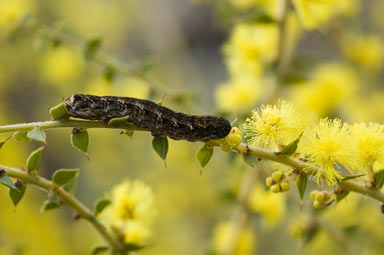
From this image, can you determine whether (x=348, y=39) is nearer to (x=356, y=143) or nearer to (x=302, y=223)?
(x=302, y=223)

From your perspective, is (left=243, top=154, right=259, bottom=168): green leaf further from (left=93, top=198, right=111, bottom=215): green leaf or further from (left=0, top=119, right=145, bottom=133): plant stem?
(left=93, top=198, right=111, bottom=215): green leaf

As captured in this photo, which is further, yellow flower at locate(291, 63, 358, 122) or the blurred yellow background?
yellow flower at locate(291, 63, 358, 122)

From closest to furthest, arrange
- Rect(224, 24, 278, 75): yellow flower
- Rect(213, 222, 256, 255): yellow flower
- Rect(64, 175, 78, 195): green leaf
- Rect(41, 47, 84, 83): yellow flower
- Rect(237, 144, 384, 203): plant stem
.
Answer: Rect(237, 144, 384, 203): plant stem < Rect(64, 175, 78, 195): green leaf < Rect(213, 222, 256, 255): yellow flower < Rect(224, 24, 278, 75): yellow flower < Rect(41, 47, 84, 83): yellow flower

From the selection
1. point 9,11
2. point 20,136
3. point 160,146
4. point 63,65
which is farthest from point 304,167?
point 63,65

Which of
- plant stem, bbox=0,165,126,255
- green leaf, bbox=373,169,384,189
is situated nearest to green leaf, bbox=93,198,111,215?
plant stem, bbox=0,165,126,255

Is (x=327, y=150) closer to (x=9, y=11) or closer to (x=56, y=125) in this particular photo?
(x=56, y=125)

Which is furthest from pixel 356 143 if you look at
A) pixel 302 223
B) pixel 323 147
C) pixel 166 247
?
pixel 166 247

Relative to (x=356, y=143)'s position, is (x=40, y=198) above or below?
above
